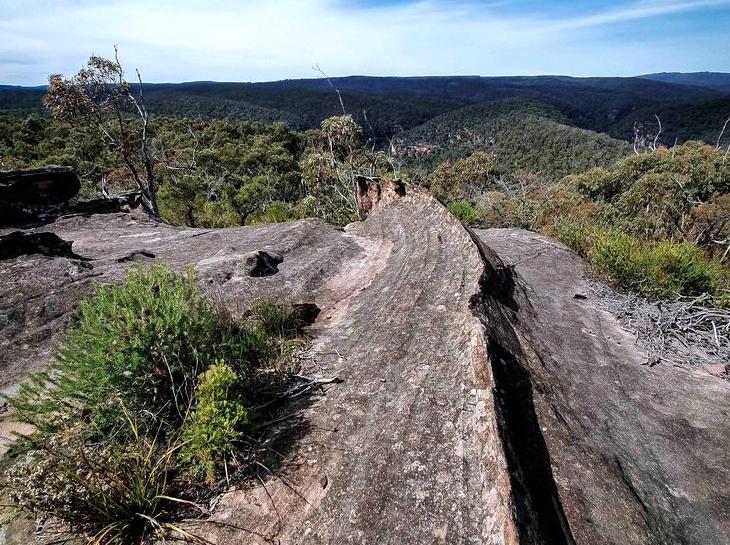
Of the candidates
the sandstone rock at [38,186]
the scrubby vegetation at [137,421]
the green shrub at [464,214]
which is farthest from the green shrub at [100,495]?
the green shrub at [464,214]

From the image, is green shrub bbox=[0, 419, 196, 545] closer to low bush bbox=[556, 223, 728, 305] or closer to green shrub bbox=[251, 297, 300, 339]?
green shrub bbox=[251, 297, 300, 339]

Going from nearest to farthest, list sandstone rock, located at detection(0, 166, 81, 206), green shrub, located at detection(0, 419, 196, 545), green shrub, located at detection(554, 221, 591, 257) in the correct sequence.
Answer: green shrub, located at detection(0, 419, 196, 545) < green shrub, located at detection(554, 221, 591, 257) < sandstone rock, located at detection(0, 166, 81, 206)

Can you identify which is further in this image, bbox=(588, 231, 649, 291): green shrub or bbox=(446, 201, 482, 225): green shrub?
bbox=(446, 201, 482, 225): green shrub

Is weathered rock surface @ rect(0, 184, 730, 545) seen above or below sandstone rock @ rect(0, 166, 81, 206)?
below

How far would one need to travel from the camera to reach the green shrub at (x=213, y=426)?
3406 millimetres

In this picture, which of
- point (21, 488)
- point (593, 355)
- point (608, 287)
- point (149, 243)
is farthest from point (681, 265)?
point (149, 243)

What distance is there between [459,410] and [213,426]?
6.88 ft

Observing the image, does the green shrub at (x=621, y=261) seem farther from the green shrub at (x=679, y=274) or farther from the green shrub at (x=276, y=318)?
the green shrub at (x=276, y=318)

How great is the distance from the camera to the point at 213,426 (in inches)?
136

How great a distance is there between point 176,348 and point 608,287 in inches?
298

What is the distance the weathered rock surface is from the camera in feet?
10.2

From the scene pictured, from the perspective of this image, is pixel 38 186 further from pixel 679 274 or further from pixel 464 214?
pixel 679 274

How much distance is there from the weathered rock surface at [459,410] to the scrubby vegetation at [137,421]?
0.46m

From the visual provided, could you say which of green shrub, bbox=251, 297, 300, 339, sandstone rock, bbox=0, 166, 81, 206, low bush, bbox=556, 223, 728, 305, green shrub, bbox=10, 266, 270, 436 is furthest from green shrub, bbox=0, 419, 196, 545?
sandstone rock, bbox=0, 166, 81, 206
